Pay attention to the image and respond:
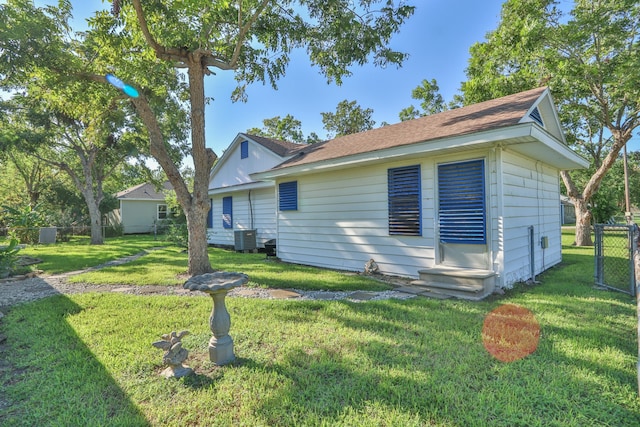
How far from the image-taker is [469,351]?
304 centimetres

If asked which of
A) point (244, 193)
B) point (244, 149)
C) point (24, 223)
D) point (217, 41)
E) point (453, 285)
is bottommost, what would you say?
point (453, 285)

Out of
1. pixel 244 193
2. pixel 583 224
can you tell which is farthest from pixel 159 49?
pixel 583 224

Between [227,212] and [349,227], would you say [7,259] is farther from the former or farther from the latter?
[349,227]

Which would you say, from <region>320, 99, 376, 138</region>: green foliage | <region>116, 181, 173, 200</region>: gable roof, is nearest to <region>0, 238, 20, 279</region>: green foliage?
<region>116, 181, 173, 200</region>: gable roof

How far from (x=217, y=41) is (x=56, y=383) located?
24.7 feet

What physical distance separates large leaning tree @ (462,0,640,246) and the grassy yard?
9771 mm

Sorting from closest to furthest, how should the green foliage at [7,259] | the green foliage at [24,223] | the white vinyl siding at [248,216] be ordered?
the green foliage at [7,259]
the white vinyl siding at [248,216]
the green foliage at [24,223]

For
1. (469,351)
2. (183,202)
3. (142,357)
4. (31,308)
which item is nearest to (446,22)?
(183,202)

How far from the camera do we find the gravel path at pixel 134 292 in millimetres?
5254

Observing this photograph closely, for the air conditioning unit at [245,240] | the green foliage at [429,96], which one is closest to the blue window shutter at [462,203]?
the air conditioning unit at [245,240]

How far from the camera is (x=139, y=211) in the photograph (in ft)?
78.7

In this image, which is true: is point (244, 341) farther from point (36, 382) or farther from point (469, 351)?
point (469, 351)

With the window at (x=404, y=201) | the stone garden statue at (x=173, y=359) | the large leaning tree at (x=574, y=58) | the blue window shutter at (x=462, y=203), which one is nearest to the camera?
the stone garden statue at (x=173, y=359)

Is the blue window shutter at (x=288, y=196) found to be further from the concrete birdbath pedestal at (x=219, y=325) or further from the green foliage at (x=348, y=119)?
the green foliage at (x=348, y=119)
